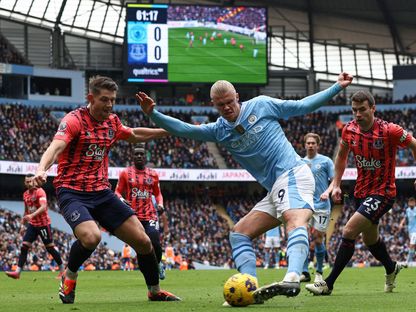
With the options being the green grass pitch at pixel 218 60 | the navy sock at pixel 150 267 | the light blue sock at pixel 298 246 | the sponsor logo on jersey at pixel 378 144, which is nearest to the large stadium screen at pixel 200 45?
the green grass pitch at pixel 218 60

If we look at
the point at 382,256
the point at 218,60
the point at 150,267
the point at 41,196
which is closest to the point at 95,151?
the point at 150,267

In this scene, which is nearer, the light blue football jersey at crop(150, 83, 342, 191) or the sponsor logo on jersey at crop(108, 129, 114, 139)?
the light blue football jersey at crop(150, 83, 342, 191)

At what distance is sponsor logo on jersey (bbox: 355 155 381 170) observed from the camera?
1227 cm

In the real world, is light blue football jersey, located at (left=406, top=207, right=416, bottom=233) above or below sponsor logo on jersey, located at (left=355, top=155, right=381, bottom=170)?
below

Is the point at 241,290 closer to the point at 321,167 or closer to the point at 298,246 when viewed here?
the point at 298,246

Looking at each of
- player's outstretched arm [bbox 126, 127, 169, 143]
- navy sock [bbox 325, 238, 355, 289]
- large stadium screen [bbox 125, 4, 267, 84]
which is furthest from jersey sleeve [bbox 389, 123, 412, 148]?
large stadium screen [bbox 125, 4, 267, 84]

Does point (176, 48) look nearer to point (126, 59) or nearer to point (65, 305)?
point (126, 59)

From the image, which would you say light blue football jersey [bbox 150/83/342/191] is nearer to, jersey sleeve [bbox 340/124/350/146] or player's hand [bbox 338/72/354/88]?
→ player's hand [bbox 338/72/354/88]

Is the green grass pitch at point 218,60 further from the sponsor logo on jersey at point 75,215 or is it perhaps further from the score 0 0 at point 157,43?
the sponsor logo on jersey at point 75,215

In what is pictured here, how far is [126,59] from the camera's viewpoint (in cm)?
5191

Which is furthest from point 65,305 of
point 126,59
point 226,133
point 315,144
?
point 126,59

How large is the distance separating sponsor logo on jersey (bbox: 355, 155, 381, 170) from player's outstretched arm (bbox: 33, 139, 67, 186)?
4100mm

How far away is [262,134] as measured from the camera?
33.0 feet

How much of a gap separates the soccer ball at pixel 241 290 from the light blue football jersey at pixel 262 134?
1.07m
